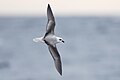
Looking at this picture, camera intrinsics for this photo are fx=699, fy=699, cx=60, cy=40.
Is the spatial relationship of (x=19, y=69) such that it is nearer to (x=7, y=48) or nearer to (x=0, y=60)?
(x=0, y=60)

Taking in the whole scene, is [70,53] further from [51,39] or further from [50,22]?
[51,39]

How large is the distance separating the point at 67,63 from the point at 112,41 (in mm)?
5113

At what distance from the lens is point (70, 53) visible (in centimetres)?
1873

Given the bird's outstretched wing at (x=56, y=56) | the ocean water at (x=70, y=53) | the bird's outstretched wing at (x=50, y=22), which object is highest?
the ocean water at (x=70, y=53)

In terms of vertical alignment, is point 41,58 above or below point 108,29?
below

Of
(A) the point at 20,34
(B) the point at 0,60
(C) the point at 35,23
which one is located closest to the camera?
(B) the point at 0,60

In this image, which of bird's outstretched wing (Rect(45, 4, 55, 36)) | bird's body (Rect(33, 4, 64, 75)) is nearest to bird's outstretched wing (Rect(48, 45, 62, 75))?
bird's body (Rect(33, 4, 64, 75))

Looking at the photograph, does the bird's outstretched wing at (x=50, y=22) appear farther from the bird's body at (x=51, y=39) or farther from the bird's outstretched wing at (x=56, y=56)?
the bird's outstretched wing at (x=56, y=56)

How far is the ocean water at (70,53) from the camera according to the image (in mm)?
14445

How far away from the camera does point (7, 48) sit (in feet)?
66.4

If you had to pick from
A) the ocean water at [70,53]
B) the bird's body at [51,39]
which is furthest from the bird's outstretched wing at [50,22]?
the ocean water at [70,53]

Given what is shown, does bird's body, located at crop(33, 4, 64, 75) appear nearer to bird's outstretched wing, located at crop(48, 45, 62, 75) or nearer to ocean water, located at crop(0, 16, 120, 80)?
bird's outstretched wing, located at crop(48, 45, 62, 75)

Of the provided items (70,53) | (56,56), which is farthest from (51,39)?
(70,53)

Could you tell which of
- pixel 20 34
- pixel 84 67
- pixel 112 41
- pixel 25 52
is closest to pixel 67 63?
pixel 84 67
